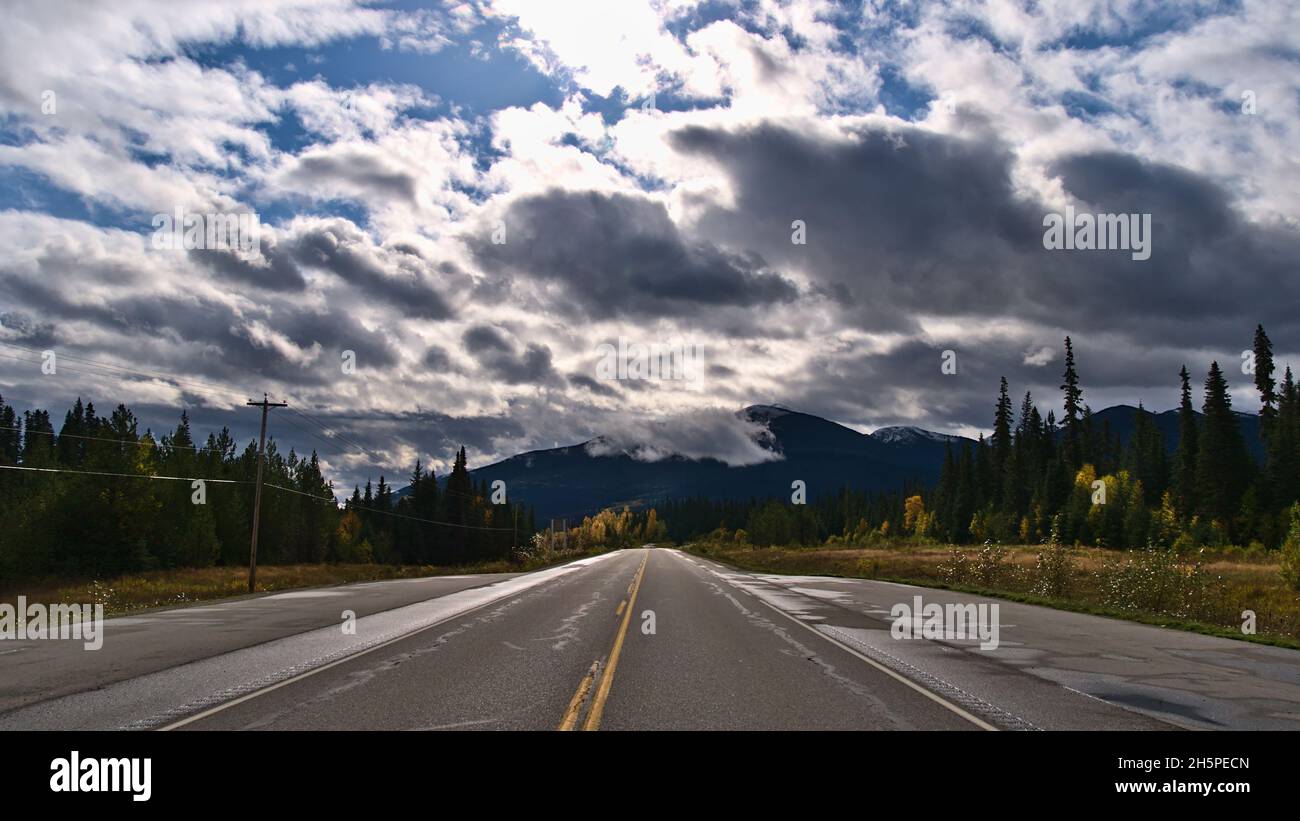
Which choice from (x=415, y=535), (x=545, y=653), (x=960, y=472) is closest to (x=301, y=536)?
(x=415, y=535)

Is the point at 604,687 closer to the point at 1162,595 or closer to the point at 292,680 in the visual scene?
the point at 292,680

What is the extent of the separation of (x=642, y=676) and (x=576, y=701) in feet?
6.88

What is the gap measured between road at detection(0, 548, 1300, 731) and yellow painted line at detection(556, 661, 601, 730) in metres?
0.04

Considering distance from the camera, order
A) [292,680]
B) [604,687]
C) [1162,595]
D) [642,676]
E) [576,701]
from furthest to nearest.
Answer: [1162,595]
[642,676]
[292,680]
[604,687]
[576,701]

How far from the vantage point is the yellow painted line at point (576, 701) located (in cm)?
816

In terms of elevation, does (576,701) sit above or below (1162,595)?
above

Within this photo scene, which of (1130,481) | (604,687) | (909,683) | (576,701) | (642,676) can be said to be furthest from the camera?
(1130,481)

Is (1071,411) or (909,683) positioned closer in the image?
(909,683)

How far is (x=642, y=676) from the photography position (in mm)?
11305

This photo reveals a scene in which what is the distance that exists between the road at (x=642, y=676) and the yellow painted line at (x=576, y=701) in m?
0.04

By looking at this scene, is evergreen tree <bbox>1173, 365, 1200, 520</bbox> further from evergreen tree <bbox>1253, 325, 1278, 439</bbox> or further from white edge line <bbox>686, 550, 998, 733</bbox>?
white edge line <bbox>686, 550, 998, 733</bbox>

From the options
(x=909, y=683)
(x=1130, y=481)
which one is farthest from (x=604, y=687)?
(x=1130, y=481)
